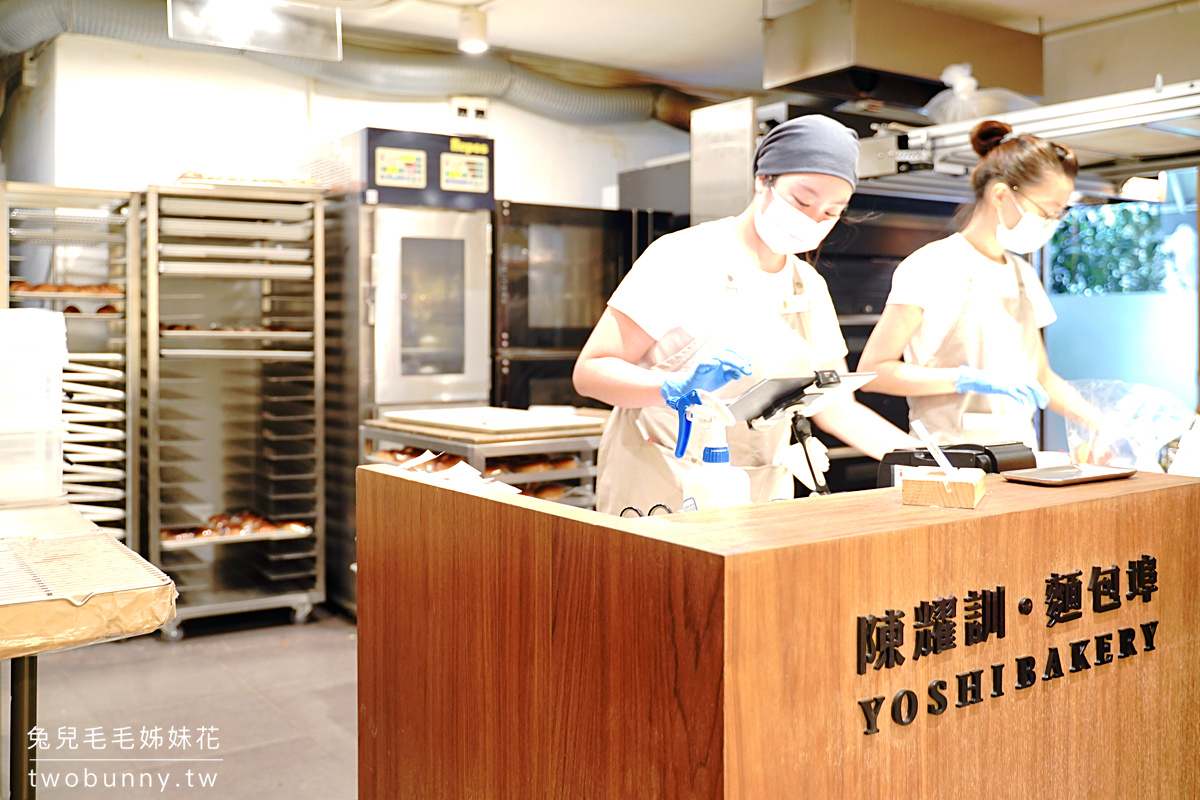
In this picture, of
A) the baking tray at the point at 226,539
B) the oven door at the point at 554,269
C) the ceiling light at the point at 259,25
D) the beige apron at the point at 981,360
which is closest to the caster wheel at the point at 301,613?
the baking tray at the point at 226,539

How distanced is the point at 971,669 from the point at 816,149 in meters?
1.02

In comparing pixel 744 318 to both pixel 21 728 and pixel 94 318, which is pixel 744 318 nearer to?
pixel 21 728

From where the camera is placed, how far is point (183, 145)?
5.03 m

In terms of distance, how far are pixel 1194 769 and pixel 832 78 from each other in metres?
3.73

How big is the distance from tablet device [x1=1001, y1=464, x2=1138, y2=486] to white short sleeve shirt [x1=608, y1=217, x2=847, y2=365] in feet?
1.81

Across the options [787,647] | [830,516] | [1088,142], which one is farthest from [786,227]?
[1088,142]

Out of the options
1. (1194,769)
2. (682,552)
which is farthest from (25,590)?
(1194,769)

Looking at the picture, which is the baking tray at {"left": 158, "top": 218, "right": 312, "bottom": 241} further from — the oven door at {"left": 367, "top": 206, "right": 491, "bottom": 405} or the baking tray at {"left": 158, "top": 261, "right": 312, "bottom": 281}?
the oven door at {"left": 367, "top": 206, "right": 491, "bottom": 405}

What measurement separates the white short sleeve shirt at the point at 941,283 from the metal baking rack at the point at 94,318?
312 cm

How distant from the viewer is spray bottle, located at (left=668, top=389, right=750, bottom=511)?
58.3 inches

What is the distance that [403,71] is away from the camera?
5.30m

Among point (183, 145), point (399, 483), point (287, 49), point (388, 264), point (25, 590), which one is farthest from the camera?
point (183, 145)

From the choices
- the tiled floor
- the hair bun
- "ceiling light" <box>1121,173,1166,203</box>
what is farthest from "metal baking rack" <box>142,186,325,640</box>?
"ceiling light" <box>1121,173,1166,203</box>

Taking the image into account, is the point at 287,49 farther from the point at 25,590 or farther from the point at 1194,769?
the point at 1194,769
